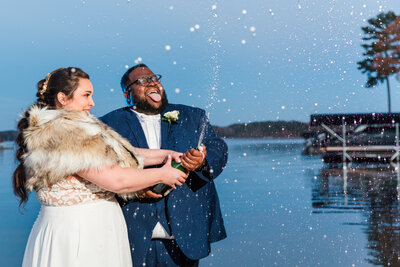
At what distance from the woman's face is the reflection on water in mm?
4408

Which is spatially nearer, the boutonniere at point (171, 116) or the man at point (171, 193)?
the man at point (171, 193)

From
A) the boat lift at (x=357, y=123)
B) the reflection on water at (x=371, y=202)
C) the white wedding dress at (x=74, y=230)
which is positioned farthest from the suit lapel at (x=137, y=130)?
the boat lift at (x=357, y=123)

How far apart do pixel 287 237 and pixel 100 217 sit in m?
5.48

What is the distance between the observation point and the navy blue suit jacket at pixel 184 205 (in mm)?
3535

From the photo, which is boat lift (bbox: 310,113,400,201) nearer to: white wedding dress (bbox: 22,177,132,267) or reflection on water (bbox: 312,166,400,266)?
reflection on water (bbox: 312,166,400,266)

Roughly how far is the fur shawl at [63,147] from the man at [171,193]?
0.76 metres

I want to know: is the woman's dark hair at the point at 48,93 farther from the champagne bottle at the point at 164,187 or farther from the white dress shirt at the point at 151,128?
the white dress shirt at the point at 151,128

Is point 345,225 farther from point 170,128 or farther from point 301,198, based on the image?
point 170,128

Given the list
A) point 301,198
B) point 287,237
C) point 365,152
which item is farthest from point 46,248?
point 365,152

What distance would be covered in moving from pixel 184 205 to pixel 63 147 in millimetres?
1202

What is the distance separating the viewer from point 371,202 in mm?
11930

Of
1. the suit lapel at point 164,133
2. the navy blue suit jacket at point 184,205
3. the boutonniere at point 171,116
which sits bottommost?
the navy blue suit jacket at point 184,205

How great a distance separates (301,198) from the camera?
13.1 metres

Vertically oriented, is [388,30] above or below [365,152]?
above
